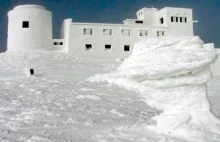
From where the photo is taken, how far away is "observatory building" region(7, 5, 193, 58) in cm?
3753

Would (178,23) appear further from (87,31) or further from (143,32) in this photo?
(87,31)

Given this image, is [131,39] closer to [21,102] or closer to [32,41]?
[32,41]

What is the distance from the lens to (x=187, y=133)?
7980mm

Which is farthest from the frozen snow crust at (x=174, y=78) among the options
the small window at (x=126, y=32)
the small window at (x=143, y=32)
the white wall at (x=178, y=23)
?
the white wall at (x=178, y=23)

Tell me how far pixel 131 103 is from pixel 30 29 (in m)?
28.9

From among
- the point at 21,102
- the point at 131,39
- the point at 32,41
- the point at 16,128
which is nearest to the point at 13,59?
the point at 32,41

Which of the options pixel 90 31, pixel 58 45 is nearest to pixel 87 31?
pixel 90 31

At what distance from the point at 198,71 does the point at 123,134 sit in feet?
14.6

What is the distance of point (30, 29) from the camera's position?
37375 mm

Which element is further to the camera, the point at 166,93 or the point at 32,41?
the point at 32,41

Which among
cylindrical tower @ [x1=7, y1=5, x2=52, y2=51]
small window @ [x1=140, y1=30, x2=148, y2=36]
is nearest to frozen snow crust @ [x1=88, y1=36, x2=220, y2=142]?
cylindrical tower @ [x1=7, y1=5, x2=52, y2=51]

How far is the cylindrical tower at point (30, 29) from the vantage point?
37.3 metres

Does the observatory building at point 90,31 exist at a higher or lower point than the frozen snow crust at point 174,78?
higher

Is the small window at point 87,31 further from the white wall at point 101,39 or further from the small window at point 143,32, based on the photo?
the small window at point 143,32
